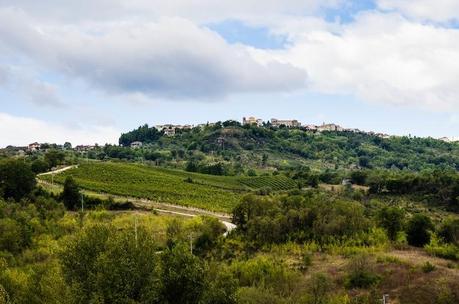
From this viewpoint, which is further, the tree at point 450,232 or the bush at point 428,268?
the tree at point 450,232

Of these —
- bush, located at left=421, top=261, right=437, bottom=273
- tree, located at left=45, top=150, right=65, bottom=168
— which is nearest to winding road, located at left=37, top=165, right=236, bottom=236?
tree, located at left=45, top=150, right=65, bottom=168

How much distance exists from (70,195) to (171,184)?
87.6ft

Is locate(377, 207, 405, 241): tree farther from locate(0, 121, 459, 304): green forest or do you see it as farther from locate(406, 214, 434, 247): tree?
locate(406, 214, 434, 247): tree

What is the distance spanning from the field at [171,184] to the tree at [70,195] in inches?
460

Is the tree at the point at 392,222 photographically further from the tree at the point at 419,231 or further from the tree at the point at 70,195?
the tree at the point at 70,195

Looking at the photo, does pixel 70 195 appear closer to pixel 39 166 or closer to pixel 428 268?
pixel 39 166

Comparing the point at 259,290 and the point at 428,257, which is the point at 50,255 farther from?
the point at 428,257

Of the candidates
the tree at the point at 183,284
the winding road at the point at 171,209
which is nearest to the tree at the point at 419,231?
the winding road at the point at 171,209

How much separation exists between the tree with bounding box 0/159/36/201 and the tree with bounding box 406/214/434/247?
6034 centimetres

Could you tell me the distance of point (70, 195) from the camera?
8456 cm

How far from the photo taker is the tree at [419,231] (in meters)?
57.2

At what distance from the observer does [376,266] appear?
48.1 meters

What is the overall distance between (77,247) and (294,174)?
110 metres

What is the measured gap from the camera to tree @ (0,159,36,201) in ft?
274
